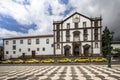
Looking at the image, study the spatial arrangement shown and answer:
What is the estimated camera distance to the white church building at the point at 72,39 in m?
58.9

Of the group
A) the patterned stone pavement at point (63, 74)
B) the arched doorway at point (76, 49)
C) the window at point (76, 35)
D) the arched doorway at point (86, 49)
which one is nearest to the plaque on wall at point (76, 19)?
the window at point (76, 35)

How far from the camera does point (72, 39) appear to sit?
200 ft

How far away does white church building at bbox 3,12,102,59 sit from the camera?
2319 inches

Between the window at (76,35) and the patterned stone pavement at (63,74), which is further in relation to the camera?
the window at (76,35)

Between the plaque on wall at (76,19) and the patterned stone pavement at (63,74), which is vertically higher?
the plaque on wall at (76,19)

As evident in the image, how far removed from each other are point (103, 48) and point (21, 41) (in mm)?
26184

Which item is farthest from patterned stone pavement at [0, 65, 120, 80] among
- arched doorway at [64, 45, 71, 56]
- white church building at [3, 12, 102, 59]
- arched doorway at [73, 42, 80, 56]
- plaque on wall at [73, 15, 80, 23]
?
plaque on wall at [73, 15, 80, 23]

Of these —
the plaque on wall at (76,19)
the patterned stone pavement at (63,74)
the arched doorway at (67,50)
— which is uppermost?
the plaque on wall at (76,19)

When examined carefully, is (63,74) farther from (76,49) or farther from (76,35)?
(76,35)

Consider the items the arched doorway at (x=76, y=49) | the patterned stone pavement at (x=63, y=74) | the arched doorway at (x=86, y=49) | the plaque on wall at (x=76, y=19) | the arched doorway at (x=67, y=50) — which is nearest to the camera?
the patterned stone pavement at (x=63, y=74)

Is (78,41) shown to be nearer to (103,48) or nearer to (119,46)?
(103,48)

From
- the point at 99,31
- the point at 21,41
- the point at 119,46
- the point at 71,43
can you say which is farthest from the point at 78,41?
the point at 21,41

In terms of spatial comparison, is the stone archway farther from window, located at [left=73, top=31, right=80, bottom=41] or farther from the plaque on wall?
the plaque on wall

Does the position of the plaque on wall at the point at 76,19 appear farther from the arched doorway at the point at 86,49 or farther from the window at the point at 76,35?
the arched doorway at the point at 86,49
